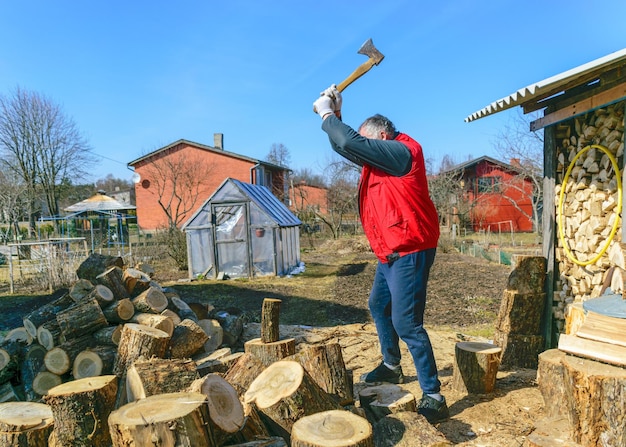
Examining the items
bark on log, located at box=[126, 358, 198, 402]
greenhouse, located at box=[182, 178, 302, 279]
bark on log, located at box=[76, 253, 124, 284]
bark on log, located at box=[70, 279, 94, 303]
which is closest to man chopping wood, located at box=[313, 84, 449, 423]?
bark on log, located at box=[126, 358, 198, 402]

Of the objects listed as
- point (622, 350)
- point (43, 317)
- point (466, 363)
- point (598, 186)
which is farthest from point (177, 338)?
point (598, 186)

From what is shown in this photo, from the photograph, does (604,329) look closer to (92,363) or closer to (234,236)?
(92,363)

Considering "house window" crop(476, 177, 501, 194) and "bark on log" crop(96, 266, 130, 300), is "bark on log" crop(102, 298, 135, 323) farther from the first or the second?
"house window" crop(476, 177, 501, 194)

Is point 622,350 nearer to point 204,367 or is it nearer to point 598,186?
point 598,186

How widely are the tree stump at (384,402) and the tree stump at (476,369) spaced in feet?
2.64

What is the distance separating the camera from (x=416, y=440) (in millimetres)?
2293

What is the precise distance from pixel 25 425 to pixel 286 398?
149 cm

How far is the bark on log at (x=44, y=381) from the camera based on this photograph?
386 centimetres

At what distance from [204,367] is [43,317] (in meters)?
2.16

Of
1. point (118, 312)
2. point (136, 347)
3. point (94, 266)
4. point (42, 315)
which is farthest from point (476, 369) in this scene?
point (94, 266)

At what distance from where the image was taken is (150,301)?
15.5 feet

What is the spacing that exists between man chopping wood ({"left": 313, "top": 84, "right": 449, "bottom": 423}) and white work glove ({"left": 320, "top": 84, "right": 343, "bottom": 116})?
0.08ft

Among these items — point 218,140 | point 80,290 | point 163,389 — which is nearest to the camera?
point 163,389

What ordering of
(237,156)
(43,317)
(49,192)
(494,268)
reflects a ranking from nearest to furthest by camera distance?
(43,317)
(494,268)
(49,192)
(237,156)
